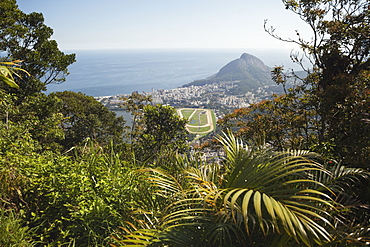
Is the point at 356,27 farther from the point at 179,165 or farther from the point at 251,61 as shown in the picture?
the point at 251,61

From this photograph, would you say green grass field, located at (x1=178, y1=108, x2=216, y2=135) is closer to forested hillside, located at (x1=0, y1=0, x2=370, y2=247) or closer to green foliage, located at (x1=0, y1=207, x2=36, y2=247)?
forested hillside, located at (x1=0, y1=0, x2=370, y2=247)

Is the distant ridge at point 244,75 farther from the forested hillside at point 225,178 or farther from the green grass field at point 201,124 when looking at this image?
the forested hillside at point 225,178

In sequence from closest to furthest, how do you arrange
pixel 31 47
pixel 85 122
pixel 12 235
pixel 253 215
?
1. pixel 253 215
2. pixel 12 235
3. pixel 31 47
4. pixel 85 122

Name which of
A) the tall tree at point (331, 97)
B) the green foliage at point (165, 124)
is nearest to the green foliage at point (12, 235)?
the tall tree at point (331, 97)

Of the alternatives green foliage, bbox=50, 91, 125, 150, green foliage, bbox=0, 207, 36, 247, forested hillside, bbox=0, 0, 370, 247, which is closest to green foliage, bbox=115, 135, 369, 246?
forested hillside, bbox=0, 0, 370, 247

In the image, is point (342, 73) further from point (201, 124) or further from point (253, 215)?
point (201, 124)

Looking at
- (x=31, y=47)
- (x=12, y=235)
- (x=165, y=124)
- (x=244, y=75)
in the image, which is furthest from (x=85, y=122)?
(x=244, y=75)
